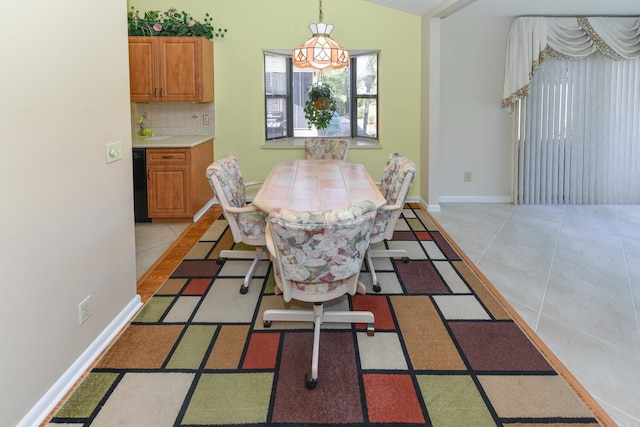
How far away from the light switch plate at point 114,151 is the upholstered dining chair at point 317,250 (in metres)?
1.02

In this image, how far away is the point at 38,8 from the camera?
2.05m

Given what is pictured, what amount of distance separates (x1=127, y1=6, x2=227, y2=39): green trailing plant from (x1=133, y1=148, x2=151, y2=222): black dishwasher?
4.79ft

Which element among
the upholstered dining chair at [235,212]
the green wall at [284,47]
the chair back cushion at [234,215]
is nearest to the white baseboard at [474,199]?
the green wall at [284,47]

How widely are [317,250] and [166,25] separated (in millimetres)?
4510

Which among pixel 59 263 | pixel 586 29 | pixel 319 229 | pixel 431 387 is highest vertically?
pixel 586 29

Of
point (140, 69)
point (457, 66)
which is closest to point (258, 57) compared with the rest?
point (140, 69)

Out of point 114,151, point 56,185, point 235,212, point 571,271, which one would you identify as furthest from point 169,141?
point 571,271

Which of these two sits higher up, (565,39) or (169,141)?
(565,39)

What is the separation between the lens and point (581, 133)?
6.38 m

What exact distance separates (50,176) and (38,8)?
69 centimetres

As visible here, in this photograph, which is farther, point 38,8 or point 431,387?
point 431,387

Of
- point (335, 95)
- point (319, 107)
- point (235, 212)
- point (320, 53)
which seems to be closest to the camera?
point (235, 212)

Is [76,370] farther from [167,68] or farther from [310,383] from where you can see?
[167,68]

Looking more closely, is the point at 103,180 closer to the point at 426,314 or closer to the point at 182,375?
the point at 182,375
